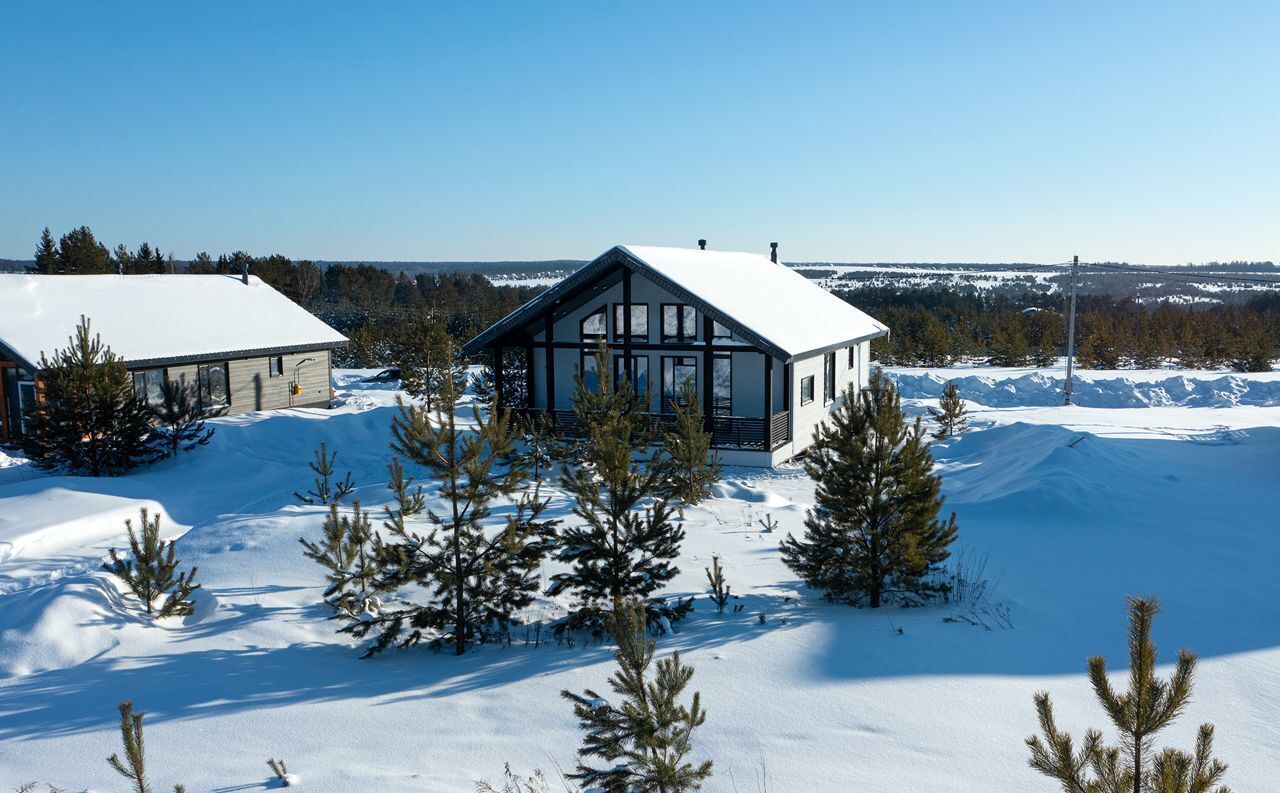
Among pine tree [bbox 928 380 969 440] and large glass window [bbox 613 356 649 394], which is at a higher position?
large glass window [bbox 613 356 649 394]

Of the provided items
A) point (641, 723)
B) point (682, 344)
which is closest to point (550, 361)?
point (682, 344)

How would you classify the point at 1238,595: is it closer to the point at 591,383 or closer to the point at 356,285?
the point at 591,383

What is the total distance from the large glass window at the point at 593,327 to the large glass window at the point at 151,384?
11.8m

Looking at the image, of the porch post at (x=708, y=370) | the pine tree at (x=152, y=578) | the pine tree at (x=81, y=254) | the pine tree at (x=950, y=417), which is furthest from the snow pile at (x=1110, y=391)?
the pine tree at (x=81, y=254)

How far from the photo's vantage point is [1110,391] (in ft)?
116

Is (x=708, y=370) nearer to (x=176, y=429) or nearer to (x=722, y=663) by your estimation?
(x=176, y=429)

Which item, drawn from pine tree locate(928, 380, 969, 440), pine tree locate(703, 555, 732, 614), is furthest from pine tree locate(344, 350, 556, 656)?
pine tree locate(928, 380, 969, 440)

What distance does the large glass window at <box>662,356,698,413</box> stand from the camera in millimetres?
→ 23062

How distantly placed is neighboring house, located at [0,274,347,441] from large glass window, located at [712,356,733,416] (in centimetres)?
1457

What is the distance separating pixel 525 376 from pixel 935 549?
1684cm

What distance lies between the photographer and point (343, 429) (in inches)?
983

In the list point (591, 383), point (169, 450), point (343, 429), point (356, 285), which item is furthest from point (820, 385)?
point (356, 285)

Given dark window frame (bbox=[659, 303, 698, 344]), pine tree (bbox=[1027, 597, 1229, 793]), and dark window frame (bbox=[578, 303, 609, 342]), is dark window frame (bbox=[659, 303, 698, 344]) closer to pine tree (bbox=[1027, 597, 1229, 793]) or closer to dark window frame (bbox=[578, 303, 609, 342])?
dark window frame (bbox=[578, 303, 609, 342])

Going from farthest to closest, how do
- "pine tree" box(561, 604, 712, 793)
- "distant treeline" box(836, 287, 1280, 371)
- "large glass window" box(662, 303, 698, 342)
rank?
"distant treeline" box(836, 287, 1280, 371)
"large glass window" box(662, 303, 698, 342)
"pine tree" box(561, 604, 712, 793)
